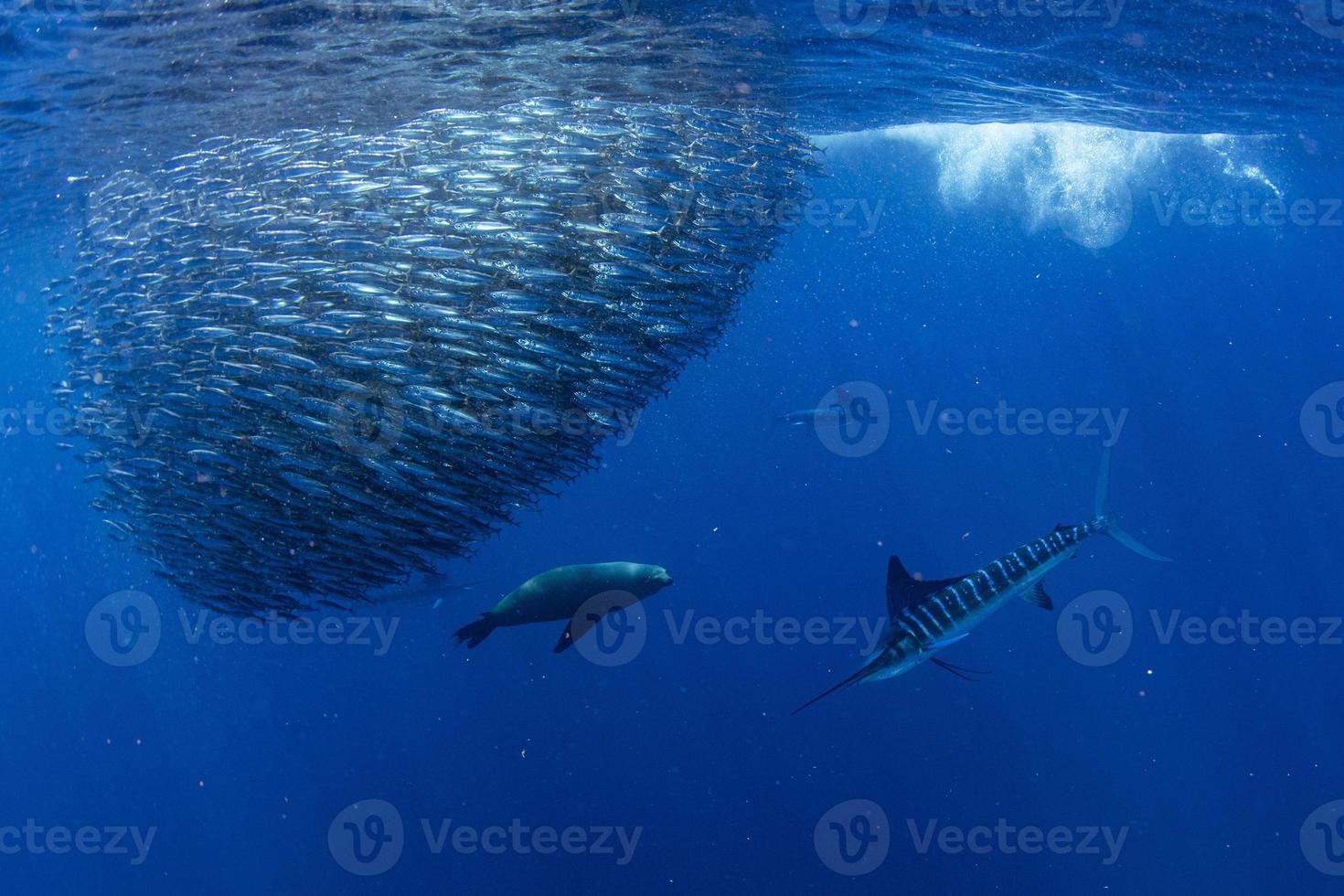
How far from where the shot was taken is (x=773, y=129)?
1107 cm

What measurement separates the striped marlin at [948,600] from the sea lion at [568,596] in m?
2.15

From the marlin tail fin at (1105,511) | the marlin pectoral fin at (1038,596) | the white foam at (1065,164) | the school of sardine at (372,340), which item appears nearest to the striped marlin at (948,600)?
the marlin pectoral fin at (1038,596)

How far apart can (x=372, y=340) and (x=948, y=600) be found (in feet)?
15.6

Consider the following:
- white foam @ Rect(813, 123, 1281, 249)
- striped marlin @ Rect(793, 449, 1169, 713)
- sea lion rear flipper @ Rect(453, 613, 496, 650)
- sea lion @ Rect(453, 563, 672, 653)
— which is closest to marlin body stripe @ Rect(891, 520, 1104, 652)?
striped marlin @ Rect(793, 449, 1169, 713)

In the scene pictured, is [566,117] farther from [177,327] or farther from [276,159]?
[177,327]

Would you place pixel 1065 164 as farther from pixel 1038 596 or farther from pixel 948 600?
pixel 948 600

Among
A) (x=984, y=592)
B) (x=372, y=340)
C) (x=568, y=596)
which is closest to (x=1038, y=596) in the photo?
(x=984, y=592)

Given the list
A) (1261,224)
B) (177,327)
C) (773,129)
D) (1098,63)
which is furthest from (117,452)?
(1261,224)

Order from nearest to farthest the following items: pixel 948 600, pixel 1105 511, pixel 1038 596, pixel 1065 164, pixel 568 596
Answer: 1. pixel 948 600
2. pixel 1038 596
3. pixel 568 596
4. pixel 1105 511
5. pixel 1065 164

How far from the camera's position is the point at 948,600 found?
559 centimetres

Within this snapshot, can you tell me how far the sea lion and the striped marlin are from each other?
7.06ft

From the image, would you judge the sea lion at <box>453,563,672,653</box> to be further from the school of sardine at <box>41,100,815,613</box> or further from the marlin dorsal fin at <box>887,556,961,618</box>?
the marlin dorsal fin at <box>887,556,961,618</box>

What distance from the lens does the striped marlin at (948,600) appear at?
5.16 meters

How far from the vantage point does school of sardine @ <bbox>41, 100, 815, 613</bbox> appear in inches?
245
